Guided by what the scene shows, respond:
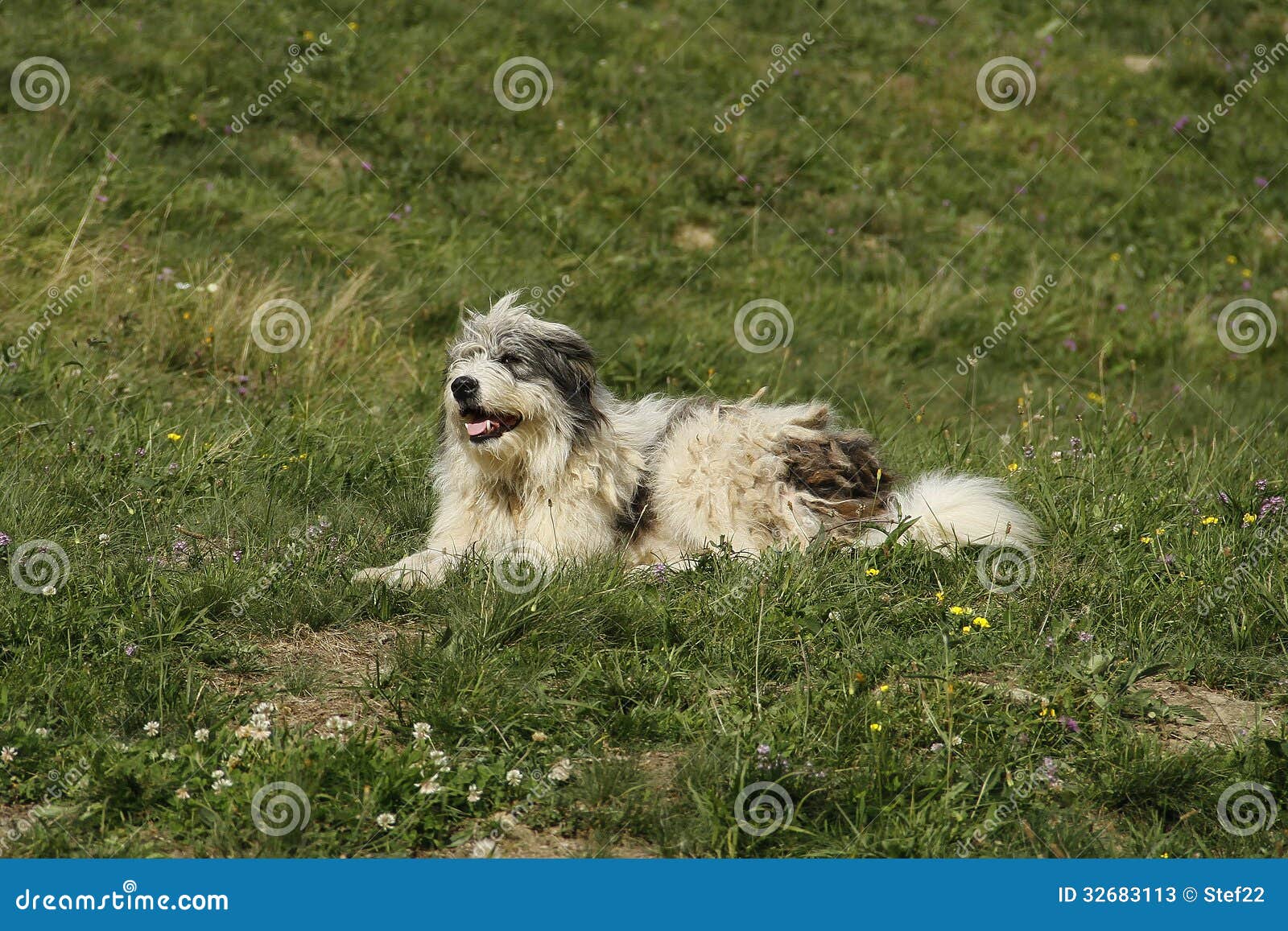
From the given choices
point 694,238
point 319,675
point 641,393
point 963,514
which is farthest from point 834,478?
point 694,238

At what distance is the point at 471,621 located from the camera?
14.6 feet

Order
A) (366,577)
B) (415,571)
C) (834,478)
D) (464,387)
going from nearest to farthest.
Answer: (366,577)
(415,571)
(464,387)
(834,478)

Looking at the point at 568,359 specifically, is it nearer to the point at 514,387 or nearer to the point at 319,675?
the point at 514,387

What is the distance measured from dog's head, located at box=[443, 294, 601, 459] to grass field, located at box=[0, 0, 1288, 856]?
0.64m

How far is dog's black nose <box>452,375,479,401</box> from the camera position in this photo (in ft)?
16.7

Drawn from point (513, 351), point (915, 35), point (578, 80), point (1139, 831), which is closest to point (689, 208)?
point (578, 80)

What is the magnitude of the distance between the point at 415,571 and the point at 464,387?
2.52 feet

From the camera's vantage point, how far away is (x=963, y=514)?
17.7ft

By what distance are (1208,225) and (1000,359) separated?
3226 mm

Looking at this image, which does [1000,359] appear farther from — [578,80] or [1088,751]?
[1088,751]

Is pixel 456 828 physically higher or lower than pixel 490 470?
lower

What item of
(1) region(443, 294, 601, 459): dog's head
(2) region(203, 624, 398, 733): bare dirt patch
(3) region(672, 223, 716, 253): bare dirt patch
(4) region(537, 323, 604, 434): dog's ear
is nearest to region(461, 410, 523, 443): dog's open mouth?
(1) region(443, 294, 601, 459): dog's head

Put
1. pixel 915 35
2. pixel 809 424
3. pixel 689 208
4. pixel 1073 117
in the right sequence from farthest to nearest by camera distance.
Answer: pixel 915 35 → pixel 1073 117 → pixel 689 208 → pixel 809 424

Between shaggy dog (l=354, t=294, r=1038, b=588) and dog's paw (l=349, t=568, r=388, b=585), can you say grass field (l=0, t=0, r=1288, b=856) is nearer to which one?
dog's paw (l=349, t=568, r=388, b=585)
